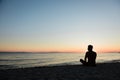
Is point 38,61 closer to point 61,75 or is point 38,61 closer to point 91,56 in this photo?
point 91,56

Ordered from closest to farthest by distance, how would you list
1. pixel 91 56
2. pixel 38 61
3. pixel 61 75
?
pixel 61 75, pixel 91 56, pixel 38 61

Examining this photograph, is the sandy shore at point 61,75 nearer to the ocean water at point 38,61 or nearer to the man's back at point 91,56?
the man's back at point 91,56

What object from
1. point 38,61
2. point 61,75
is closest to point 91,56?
point 61,75

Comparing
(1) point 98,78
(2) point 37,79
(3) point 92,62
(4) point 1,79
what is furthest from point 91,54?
(4) point 1,79

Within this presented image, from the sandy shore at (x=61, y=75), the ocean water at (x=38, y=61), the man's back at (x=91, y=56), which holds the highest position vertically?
the man's back at (x=91, y=56)

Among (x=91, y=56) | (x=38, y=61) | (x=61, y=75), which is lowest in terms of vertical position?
(x=38, y=61)

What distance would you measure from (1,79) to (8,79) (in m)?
0.36

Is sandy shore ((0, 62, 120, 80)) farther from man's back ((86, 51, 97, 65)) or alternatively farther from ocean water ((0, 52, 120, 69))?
ocean water ((0, 52, 120, 69))

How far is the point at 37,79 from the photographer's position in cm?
858

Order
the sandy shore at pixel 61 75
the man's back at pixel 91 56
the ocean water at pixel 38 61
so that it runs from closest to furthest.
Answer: the sandy shore at pixel 61 75, the man's back at pixel 91 56, the ocean water at pixel 38 61

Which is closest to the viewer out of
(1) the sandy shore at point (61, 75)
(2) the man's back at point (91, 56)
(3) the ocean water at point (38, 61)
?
(1) the sandy shore at point (61, 75)

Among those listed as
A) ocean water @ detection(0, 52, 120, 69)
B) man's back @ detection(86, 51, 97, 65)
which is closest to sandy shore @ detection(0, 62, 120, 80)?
man's back @ detection(86, 51, 97, 65)

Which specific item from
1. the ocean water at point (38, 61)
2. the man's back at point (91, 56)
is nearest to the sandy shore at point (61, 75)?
the man's back at point (91, 56)

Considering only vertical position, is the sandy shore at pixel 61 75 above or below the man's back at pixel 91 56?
below
